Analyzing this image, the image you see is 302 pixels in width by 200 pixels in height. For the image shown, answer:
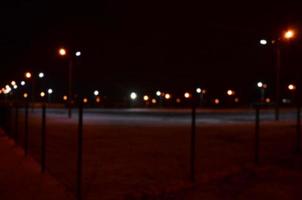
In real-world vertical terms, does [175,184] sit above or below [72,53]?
below

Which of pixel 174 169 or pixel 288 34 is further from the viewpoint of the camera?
pixel 288 34

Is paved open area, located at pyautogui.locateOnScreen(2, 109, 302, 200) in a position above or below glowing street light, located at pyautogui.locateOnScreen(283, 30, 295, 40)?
below

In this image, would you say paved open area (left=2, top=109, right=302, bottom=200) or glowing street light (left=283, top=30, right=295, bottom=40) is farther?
glowing street light (left=283, top=30, right=295, bottom=40)

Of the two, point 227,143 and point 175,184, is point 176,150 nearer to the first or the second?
point 227,143

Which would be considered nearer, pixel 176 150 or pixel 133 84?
pixel 176 150

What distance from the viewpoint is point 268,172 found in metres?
11.9

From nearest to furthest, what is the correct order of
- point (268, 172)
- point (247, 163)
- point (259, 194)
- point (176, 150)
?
point (259, 194) → point (268, 172) → point (247, 163) → point (176, 150)

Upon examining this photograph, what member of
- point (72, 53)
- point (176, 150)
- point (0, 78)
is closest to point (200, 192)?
point (176, 150)

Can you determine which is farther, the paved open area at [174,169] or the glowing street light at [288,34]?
the glowing street light at [288,34]

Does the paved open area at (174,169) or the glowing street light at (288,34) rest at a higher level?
the glowing street light at (288,34)

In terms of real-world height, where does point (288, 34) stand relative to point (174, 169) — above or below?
above

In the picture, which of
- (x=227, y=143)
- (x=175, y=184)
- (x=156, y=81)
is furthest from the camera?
(x=156, y=81)

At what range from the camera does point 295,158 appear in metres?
14.3

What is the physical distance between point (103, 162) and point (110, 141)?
6483 mm
